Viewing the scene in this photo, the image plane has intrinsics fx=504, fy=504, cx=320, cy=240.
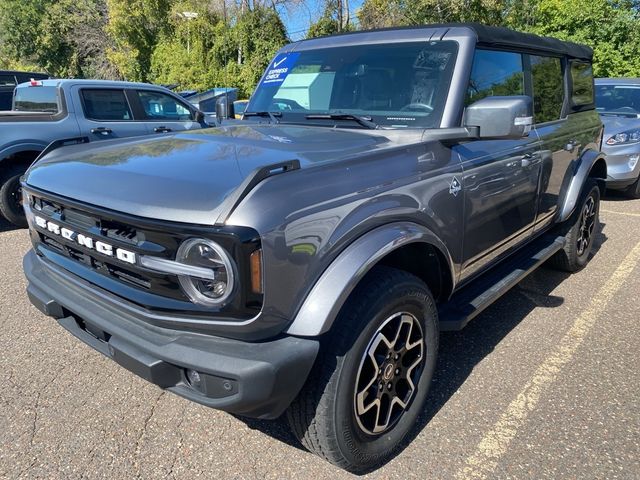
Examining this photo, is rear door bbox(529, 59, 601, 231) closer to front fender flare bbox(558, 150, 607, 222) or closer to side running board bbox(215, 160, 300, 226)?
front fender flare bbox(558, 150, 607, 222)

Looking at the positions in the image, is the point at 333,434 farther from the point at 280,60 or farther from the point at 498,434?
the point at 280,60

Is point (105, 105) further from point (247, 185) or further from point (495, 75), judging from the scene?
point (247, 185)

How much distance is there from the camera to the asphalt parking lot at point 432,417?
7.57 feet

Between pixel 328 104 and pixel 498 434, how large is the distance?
6.98ft

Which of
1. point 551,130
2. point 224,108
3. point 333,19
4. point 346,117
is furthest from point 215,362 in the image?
point 333,19

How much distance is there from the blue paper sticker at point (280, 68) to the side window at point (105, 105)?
3918 mm

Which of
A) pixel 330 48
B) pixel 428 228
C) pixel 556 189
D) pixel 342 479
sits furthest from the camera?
pixel 556 189

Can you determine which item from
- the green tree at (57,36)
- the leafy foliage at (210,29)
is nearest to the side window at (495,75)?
the leafy foliage at (210,29)

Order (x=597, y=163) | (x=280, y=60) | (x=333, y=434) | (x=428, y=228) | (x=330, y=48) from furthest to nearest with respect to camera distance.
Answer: (x=597, y=163)
(x=280, y=60)
(x=330, y=48)
(x=428, y=228)
(x=333, y=434)

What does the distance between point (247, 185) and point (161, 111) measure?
638 centimetres

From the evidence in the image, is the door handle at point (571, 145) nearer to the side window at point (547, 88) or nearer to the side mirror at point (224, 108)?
the side window at point (547, 88)

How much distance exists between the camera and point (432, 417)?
8.70 feet

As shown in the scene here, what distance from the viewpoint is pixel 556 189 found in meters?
4.00

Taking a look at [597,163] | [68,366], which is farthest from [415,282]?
[597,163]
